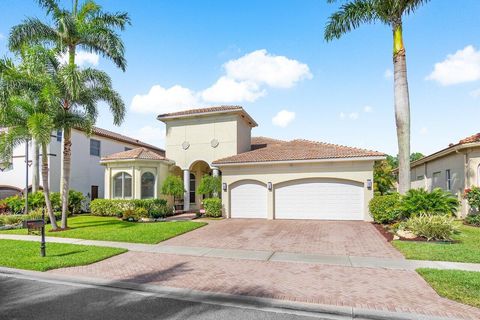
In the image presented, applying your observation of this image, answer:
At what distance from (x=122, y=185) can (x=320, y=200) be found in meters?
14.3

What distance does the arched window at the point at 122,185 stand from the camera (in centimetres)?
2089

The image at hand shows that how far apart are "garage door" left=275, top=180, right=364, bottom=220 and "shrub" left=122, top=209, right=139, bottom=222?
9.09 meters

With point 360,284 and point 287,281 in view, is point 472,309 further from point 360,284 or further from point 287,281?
point 287,281

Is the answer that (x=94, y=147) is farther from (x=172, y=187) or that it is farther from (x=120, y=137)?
(x=172, y=187)

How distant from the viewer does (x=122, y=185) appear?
2106 cm

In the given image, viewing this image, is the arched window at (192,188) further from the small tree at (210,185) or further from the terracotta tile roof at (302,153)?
the terracotta tile roof at (302,153)

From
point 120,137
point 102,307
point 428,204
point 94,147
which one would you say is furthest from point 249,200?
point 120,137

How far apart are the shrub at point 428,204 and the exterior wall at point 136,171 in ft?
51.9

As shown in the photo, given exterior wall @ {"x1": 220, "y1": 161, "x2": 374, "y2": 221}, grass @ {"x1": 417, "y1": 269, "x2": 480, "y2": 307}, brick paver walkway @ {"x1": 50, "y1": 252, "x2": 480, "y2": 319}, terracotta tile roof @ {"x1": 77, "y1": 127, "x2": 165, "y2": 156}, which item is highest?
terracotta tile roof @ {"x1": 77, "y1": 127, "x2": 165, "y2": 156}

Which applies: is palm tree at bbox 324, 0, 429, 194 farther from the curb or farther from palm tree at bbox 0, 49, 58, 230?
palm tree at bbox 0, 49, 58, 230

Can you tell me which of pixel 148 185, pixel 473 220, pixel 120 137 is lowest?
pixel 473 220

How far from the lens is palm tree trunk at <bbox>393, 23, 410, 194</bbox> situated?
14.4m

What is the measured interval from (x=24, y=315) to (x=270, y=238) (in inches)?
340

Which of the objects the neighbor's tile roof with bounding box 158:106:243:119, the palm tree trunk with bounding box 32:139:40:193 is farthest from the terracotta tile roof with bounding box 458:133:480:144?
the palm tree trunk with bounding box 32:139:40:193
